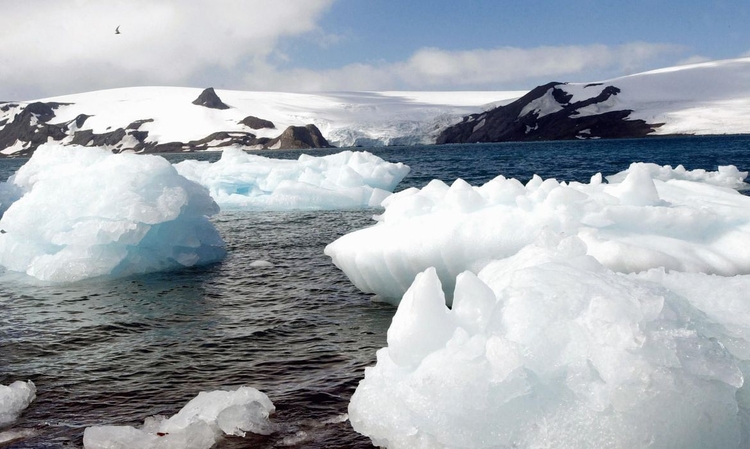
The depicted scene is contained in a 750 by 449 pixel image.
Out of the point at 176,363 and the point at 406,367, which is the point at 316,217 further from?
the point at 406,367

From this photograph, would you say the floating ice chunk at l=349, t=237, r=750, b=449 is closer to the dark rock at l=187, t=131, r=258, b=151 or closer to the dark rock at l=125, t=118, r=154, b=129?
the dark rock at l=187, t=131, r=258, b=151

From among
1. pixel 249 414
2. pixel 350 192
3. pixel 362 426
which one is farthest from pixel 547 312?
pixel 350 192

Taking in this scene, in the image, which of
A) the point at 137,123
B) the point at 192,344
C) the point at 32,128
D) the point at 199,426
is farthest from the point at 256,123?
the point at 199,426

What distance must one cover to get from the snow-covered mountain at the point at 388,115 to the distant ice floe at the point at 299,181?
3019 inches

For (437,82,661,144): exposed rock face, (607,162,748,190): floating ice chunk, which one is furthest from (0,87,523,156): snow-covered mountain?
(607,162,748,190): floating ice chunk

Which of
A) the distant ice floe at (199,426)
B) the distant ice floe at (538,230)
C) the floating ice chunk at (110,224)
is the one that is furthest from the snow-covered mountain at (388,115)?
the distant ice floe at (199,426)

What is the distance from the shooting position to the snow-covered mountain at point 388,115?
103312 millimetres

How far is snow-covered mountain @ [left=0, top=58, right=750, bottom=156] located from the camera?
103312mm

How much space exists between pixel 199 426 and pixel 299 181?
1893cm

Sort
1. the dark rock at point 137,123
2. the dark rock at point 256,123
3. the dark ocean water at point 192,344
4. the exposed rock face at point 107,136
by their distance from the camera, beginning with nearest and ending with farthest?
the dark ocean water at point 192,344
the exposed rock face at point 107,136
the dark rock at point 256,123
the dark rock at point 137,123

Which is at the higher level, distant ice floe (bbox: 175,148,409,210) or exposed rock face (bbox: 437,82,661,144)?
exposed rock face (bbox: 437,82,661,144)

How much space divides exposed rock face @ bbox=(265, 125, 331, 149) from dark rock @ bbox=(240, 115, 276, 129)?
1291 centimetres

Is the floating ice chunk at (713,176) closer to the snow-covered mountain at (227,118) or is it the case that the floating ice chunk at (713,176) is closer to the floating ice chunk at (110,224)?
the floating ice chunk at (110,224)

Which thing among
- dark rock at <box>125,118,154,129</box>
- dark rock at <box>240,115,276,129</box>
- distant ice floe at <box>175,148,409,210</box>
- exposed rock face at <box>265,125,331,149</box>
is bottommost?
distant ice floe at <box>175,148,409,210</box>
